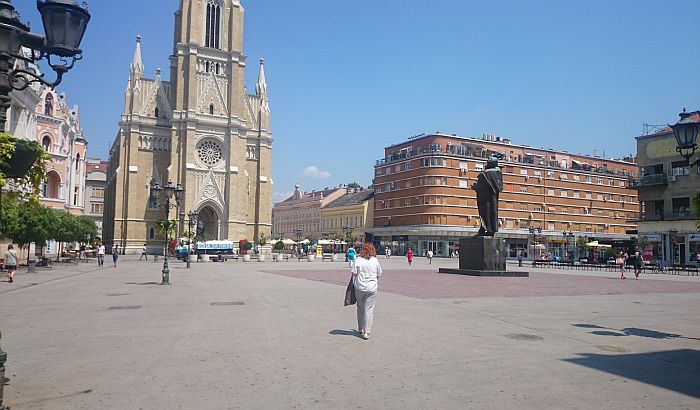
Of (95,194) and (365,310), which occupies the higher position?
(95,194)

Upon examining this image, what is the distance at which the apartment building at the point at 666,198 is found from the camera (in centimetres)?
5228

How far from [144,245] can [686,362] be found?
75.0 meters

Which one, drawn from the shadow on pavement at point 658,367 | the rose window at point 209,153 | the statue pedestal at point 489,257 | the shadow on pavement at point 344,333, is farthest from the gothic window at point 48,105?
the shadow on pavement at point 658,367

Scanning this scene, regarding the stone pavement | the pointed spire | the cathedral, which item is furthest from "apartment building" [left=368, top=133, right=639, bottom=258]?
the stone pavement

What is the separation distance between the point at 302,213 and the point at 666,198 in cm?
8077

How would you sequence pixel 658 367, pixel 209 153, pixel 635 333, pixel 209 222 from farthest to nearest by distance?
pixel 209 222, pixel 209 153, pixel 635 333, pixel 658 367

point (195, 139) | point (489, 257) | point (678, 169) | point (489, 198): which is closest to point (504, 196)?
point (678, 169)

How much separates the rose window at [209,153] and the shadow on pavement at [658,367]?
7453 cm

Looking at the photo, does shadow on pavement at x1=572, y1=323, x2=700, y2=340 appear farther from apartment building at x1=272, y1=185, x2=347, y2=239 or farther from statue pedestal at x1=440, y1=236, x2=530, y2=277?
apartment building at x1=272, y1=185, x2=347, y2=239

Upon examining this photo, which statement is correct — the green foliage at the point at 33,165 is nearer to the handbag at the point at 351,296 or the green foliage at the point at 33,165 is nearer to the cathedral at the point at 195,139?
the handbag at the point at 351,296

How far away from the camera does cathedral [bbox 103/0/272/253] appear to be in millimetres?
75625

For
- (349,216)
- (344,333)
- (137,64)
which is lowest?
(344,333)

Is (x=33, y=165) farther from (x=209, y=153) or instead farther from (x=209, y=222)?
(x=209, y=222)

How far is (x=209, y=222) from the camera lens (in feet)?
263
